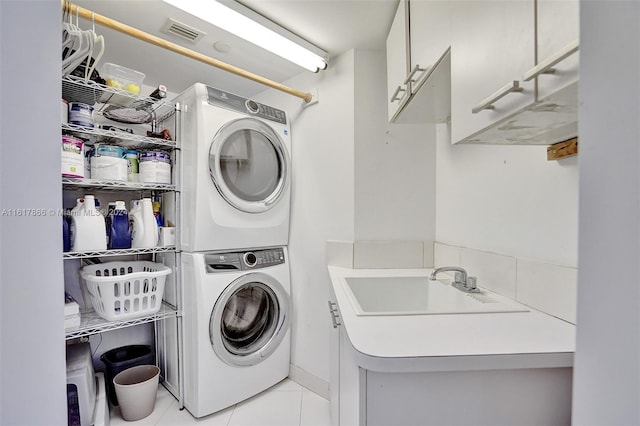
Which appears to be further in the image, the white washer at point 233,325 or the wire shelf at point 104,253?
the white washer at point 233,325

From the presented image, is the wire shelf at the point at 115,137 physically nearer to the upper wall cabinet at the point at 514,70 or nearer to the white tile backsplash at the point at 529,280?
the upper wall cabinet at the point at 514,70

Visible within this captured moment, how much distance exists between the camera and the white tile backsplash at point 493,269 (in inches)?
45.6

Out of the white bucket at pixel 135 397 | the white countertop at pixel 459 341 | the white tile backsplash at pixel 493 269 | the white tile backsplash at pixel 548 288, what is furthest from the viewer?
the white bucket at pixel 135 397

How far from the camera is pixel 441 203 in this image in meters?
1.78

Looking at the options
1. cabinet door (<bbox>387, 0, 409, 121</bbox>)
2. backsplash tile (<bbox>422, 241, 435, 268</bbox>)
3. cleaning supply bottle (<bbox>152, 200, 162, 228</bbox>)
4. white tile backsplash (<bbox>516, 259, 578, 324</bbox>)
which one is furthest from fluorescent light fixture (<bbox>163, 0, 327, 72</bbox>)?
Answer: white tile backsplash (<bbox>516, 259, 578, 324</bbox>)

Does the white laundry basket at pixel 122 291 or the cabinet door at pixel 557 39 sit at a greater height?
the cabinet door at pixel 557 39

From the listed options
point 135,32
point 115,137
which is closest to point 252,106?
point 135,32

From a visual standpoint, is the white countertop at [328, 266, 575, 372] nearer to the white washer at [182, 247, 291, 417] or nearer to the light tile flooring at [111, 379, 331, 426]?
the white washer at [182, 247, 291, 417]

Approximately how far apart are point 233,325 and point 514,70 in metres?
2.00

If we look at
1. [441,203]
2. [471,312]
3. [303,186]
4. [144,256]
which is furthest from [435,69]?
[144,256]

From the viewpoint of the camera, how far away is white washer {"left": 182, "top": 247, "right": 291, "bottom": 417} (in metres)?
1.65

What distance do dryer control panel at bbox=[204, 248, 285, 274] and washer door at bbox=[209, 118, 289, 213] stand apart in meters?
0.30

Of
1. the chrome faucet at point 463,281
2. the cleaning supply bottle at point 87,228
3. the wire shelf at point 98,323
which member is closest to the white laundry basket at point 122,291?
the wire shelf at point 98,323

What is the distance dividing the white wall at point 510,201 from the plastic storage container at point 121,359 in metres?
2.16
